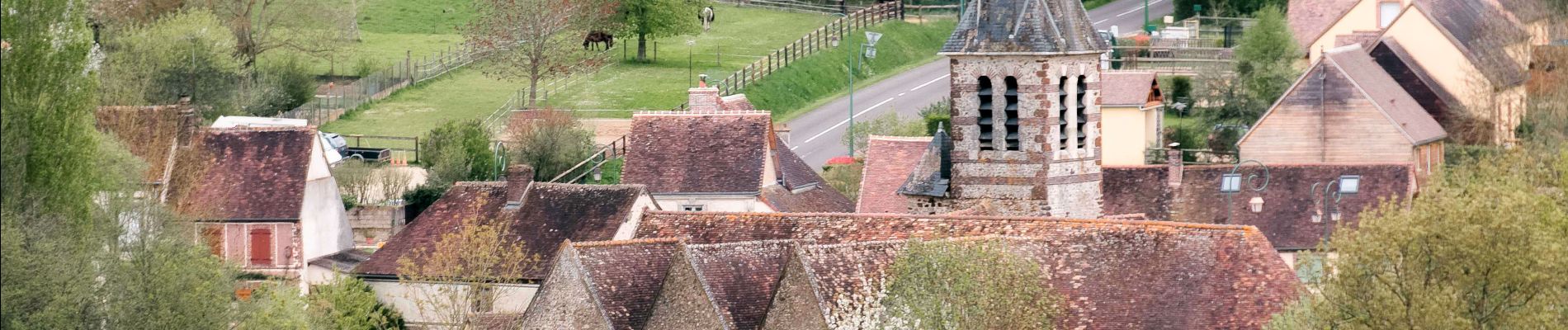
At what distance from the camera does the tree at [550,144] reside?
8269 centimetres

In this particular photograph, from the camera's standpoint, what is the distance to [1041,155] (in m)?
58.6

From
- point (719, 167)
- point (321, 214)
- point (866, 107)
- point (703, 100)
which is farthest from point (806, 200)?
point (866, 107)

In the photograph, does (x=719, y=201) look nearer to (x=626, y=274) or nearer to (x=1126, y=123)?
(x=1126, y=123)

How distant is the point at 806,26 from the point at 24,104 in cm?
6017

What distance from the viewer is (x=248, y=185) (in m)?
73.4

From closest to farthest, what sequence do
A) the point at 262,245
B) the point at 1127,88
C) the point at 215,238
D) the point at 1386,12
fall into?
the point at 215,238 < the point at 262,245 < the point at 1127,88 < the point at 1386,12

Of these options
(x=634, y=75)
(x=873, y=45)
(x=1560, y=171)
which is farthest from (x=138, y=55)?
(x=1560, y=171)

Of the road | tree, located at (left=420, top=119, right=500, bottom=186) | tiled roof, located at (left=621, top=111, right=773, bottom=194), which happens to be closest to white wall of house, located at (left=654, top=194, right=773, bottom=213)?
tiled roof, located at (left=621, top=111, right=773, bottom=194)

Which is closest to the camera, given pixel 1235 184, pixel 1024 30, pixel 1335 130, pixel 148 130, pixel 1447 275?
pixel 1447 275

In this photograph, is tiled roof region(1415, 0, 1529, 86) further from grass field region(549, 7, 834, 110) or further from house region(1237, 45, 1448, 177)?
grass field region(549, 7, 834, 110)

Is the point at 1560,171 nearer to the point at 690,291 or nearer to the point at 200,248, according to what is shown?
the point at 690,291

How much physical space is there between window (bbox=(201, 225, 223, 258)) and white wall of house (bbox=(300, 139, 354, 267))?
222cm

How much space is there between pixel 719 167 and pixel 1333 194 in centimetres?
1538

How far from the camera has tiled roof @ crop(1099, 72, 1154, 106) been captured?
84562 millimetres
